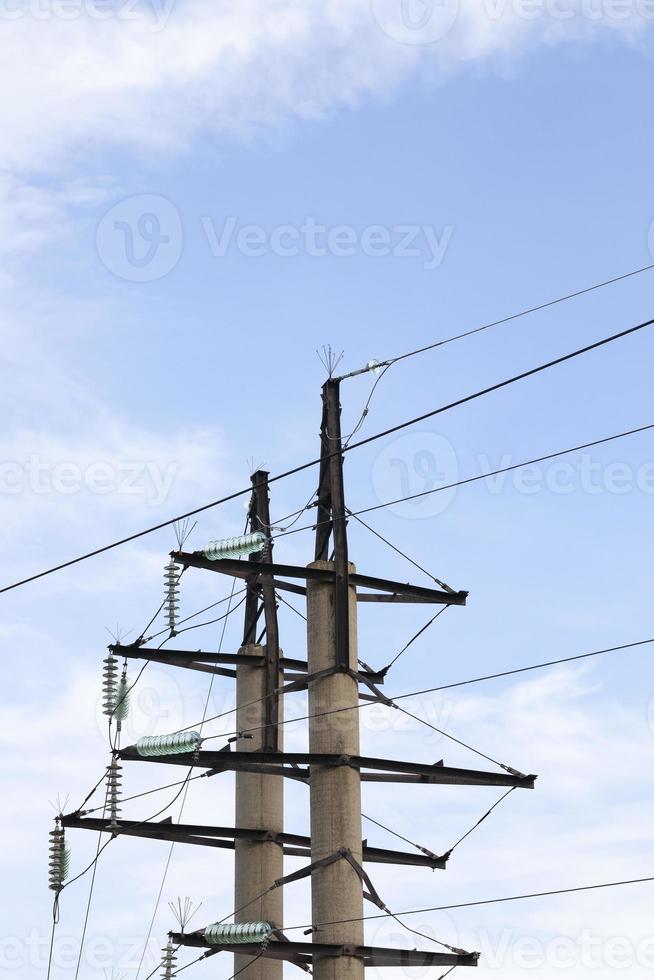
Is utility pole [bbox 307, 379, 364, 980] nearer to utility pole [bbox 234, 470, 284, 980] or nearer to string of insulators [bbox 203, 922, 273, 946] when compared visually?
string of insulators [bbox 203, 922, 273, 946]

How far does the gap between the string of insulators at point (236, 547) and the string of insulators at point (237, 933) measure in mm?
7489

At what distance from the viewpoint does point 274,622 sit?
139ft

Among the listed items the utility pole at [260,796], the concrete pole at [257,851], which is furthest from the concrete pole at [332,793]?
the concrete pole at [257,851]

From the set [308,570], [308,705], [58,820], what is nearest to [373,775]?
[308,705]

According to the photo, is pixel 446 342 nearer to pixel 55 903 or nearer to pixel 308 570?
pixel 308 570

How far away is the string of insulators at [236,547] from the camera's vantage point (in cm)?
3569

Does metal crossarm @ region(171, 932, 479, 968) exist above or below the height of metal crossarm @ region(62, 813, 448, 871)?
below

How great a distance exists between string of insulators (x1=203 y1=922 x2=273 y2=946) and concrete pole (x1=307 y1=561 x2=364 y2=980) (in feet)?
3.34

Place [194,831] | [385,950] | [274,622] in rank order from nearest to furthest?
1. [385,950]
2. [194,831]
3. [274,622]

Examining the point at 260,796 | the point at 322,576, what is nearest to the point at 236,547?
the point at 322,576

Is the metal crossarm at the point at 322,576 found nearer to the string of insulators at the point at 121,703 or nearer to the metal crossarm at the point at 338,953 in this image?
the string of insulators at the point at 121,703

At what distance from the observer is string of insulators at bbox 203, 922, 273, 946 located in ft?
111

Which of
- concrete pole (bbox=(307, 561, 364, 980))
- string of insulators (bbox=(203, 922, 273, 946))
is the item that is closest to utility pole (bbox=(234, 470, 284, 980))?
concrete pole (bbox=(307, 561, 364, 980))

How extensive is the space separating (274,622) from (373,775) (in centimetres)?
744
